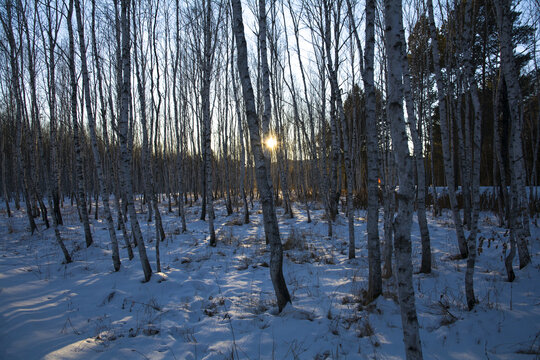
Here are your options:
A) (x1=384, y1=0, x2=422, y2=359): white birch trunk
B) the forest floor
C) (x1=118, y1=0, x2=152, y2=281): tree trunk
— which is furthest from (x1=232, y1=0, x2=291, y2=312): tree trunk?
(x1=118, y1=0, x2=152, y2=281): tree trunk

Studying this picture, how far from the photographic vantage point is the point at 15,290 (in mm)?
4242

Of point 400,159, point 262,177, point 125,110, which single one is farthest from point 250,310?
point 125,110

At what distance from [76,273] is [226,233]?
4.28 m

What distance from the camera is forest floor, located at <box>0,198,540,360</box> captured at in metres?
2.71

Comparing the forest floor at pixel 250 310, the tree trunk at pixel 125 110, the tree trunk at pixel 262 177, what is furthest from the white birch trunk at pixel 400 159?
the tree trunk at pixel 125 110

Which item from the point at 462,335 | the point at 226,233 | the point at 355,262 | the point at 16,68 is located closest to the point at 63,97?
the point at 16,68

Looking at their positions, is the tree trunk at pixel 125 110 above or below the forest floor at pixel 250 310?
above

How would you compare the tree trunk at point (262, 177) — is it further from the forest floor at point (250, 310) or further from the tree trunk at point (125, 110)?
the tree trunk at point (125, 110)

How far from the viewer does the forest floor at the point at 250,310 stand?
2709mm

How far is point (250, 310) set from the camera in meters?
3.60

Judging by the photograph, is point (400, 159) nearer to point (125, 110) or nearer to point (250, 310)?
point (250, 310)

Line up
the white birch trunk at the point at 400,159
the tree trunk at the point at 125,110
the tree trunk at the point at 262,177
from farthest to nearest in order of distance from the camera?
the tree trunk at the point at 125,110 < the tree trunk at the point at 262,177 < the white birch trunk at the point at 400,159

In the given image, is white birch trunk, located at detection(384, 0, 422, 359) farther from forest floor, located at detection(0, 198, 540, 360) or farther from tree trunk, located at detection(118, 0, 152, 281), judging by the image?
tree trunk, located at detection(118, 0, 152, 281)

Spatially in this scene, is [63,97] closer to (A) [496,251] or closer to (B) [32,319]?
(B) [32,319]
